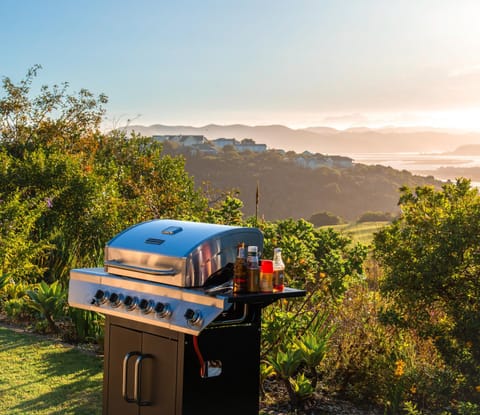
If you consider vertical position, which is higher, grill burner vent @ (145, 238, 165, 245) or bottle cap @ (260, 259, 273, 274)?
grill burner vent @ (145, 238, 165, 245)

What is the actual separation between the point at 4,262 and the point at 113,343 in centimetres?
436

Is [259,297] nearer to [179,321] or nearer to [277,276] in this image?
[277,276]

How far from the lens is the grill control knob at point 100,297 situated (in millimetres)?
4098

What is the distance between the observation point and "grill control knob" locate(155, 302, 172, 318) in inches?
144

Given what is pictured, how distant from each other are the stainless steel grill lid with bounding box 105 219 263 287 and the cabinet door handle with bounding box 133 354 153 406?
439mm

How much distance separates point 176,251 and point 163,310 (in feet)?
1.07

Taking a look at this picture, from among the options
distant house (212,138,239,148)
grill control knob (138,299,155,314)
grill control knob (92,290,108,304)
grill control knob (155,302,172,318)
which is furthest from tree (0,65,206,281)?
distant house (212,138,239,148)

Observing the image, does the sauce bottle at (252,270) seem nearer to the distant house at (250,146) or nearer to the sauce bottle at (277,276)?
the sauce bottle at (277,276)

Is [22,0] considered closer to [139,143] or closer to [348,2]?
[139,143]

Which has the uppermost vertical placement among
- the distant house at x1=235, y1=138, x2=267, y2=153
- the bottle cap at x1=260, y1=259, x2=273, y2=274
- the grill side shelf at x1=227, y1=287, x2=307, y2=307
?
the distant house at x1=235, y1=138, x2=267, y2=153

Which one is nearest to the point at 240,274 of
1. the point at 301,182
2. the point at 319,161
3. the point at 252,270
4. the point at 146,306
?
the point at 252,270

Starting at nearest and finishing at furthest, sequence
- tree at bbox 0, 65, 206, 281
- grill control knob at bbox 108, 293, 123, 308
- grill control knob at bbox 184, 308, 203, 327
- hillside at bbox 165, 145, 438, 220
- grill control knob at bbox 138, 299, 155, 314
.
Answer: grill control knob at bbox 184, 308, 203, 327 < grill control knob at bbox 138, 299, 155, 314 < grill control knob at bbox 108, 293, 123, 308 < tree at bbox 0, 65, 206, 281 < hillside at bbox 165, 145, 438, 220

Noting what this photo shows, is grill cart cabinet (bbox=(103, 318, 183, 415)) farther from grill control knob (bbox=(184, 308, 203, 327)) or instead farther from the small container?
the small container

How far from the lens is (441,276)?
15.7 feet
